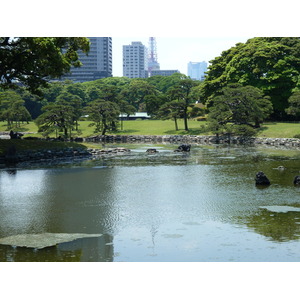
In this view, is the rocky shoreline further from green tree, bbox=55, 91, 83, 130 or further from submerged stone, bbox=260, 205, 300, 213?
submerged stone, bbox=260, 205, 300, 213

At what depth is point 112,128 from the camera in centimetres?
5703

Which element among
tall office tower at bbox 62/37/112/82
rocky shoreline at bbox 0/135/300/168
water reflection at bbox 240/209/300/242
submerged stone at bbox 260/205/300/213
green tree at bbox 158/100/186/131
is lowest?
water reflection at bbox 240/209/300/242

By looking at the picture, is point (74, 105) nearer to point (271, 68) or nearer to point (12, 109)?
point (12, 109)

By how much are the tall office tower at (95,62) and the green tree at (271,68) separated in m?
131

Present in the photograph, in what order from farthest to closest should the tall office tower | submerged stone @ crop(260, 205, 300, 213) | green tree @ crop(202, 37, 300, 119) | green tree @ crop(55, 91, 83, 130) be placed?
1. the tall office tower
2. green tree @ crop(202, 37, 300, 119)
3. green tree @ crop(55, 91, 83, 130)
4. submerged stone @ crop(260, 205, 300, 213)

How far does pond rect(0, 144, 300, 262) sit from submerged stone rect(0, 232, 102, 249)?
19 centimetres

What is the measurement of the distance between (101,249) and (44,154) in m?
20.4

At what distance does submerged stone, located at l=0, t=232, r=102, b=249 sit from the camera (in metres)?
9.06

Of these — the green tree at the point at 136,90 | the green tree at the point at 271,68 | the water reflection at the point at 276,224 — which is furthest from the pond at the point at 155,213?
the green tree at the point at 136,90

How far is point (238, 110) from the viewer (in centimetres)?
4441

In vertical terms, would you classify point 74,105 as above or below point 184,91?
below

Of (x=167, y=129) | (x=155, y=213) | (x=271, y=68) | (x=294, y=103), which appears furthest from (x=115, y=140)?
(x=155, y=213)

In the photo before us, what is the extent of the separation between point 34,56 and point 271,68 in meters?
31.6

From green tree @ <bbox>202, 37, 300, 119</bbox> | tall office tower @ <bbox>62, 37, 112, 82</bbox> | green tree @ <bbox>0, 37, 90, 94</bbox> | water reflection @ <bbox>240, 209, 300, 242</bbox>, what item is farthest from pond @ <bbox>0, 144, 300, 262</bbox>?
tall office tower @ <bbox>62, 37, 112, 82</bbox>
